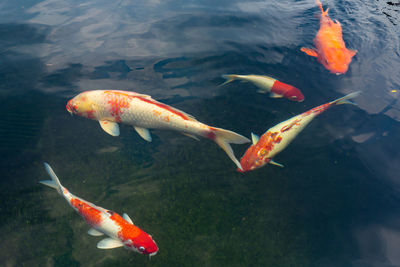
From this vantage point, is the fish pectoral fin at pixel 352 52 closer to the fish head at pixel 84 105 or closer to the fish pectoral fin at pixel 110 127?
the fish pectoral fin at pixel 110 127

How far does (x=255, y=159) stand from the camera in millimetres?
3250

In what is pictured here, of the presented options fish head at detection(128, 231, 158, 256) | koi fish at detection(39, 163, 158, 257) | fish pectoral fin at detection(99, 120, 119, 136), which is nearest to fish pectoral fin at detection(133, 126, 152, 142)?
fish pectoral fin at detection(99, 120, 119, 136)

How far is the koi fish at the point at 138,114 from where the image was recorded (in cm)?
303

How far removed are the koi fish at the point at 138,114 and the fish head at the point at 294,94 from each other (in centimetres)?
174

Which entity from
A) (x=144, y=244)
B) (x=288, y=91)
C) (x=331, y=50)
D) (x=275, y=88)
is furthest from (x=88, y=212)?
(x=331, y=50)

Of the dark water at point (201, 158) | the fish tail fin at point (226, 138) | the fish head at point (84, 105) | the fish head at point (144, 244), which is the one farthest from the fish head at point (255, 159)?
the fish head at point (84, 105)

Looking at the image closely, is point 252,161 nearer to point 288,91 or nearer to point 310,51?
point 288,91

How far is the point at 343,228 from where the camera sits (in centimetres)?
309

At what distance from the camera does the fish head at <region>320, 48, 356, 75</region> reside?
4652 millimetres

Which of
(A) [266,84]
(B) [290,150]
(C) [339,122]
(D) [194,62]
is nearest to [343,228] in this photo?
(B) [290,150]

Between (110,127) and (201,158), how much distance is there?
4.48ft

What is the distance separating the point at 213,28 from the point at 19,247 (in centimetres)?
558

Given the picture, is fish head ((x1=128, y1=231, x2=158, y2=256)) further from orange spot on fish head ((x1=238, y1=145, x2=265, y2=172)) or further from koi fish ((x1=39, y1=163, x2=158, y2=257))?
orange spot on fish head ((x1=238, y1=145, x2=265, y2=172))

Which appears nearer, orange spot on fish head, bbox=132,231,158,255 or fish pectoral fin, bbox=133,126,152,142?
orange spot on fish head, bbox=132,231,158,255
